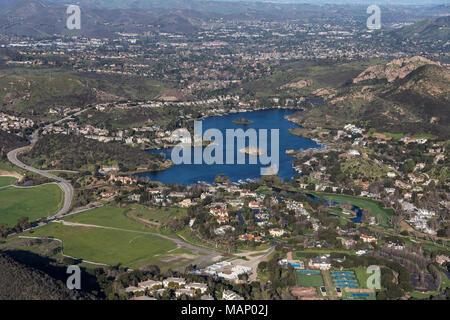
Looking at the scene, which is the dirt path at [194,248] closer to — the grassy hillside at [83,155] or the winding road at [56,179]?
the winding road at [56,179]

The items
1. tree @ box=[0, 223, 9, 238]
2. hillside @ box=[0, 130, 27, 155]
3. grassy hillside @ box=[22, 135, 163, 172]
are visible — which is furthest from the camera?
hillside @ box=[0, 130, 27, 155]

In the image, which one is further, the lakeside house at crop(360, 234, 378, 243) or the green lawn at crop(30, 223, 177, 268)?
the lakeside house at crop(360, 234, 378, 243)

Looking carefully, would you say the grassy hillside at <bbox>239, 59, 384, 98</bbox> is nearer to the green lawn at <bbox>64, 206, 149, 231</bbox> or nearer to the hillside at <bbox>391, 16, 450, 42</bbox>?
the green lawn at <bbox>64, 206, 149, 231</bbox>

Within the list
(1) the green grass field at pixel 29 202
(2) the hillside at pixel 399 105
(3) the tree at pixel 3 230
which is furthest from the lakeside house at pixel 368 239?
(2) the hillside at pixel 399 105

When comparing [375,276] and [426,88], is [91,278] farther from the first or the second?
[426,88]

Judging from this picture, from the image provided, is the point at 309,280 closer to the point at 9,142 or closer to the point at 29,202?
the point at 29,202

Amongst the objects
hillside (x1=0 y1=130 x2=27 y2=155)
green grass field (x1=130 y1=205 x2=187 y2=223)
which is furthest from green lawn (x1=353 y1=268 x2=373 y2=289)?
hillside (x1=0 y1=130 x2=27 y2=155)
